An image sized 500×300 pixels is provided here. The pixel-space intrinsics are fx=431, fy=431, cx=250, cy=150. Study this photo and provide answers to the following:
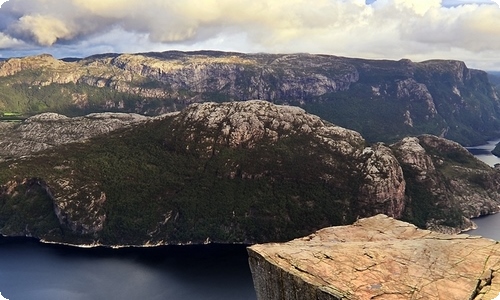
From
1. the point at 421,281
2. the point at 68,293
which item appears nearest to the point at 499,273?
the point at 421,281

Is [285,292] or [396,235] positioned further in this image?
[396,235]

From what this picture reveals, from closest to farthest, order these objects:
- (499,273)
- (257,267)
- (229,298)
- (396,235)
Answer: (499,273) → (257,267) → (396,235) → (229,298)

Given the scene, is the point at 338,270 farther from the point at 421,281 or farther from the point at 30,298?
the point at 30,298

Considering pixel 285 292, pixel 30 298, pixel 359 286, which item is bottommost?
pixel 30 298

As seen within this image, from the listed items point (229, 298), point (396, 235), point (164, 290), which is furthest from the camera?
point (164, 290)

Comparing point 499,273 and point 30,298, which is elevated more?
point 499,273

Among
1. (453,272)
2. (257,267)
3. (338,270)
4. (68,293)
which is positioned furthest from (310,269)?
(68,293)
